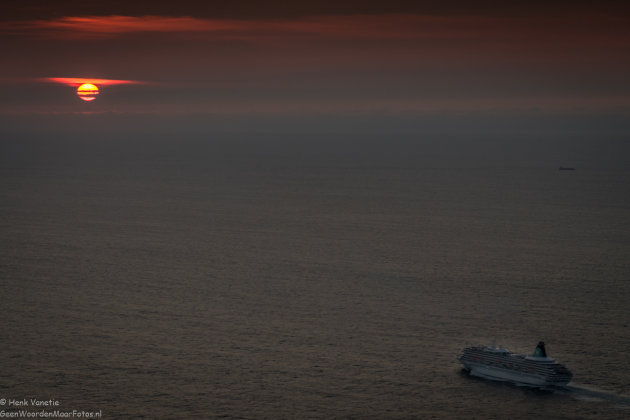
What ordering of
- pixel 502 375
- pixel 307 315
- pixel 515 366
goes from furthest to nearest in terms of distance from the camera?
pixel 307 315, pixel 502 375, pixel 515 366

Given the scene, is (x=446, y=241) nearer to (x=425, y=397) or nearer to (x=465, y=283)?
(x=465, y=283)

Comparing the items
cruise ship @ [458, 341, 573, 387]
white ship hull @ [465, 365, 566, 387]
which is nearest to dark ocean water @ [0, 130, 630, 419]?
white ship hull @ [465, 365, 566, 387]

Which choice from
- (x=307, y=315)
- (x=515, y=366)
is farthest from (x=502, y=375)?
(x=307, y=315)

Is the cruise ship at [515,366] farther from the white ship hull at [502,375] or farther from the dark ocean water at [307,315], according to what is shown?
the dark ocean water at [307,315]

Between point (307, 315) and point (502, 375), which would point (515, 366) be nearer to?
point (502, 375)

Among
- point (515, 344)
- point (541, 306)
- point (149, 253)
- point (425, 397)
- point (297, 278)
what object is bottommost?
point (425, 397)

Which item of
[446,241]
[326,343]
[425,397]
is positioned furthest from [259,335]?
[446,241]

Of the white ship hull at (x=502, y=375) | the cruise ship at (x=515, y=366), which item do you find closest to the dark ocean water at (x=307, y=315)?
the white ship hull at (x=502, y=375)

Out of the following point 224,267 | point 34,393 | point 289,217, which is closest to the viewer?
point 34,393
